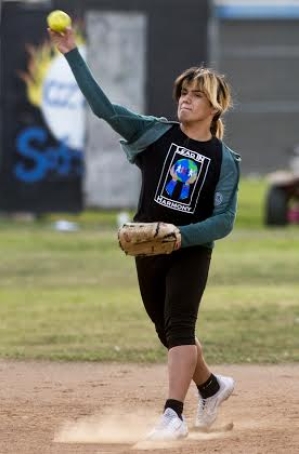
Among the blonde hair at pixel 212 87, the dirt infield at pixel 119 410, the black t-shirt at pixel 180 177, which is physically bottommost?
the dirt infield at pixel 119 410

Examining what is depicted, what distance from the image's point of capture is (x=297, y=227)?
19.4 metres

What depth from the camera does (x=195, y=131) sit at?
620cm

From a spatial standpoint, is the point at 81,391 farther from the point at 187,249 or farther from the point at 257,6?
the point at 257,6

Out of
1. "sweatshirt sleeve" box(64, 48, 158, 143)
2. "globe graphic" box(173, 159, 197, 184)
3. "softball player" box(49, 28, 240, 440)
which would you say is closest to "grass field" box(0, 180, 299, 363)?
"softball player" box(49, 28, 240, 440)

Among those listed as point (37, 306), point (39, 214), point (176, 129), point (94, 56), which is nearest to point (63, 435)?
point (176, 129)

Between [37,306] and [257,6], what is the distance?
78.4 feet

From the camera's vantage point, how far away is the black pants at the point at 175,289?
6.06 meters

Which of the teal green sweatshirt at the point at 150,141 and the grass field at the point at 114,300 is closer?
the teal green sweatshirt at the point at 150,141

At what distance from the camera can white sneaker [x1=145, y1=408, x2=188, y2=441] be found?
5.93 metres

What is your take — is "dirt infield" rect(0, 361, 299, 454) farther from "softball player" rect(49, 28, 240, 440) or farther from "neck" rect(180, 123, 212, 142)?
"neck" rect(180, 123, 212, 142)

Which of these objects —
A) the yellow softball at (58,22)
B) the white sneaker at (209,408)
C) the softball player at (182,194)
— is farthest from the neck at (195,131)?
the white sneaker at (209,408)

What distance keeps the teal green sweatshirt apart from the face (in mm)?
104

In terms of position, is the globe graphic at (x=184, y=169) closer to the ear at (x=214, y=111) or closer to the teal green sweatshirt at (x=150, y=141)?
the teal green sweatshirt at (x=150, y=141)

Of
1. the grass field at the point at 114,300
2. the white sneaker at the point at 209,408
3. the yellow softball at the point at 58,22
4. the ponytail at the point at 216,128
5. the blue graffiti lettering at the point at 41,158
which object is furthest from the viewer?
the blue graffiti lettering at the point at 41,158
